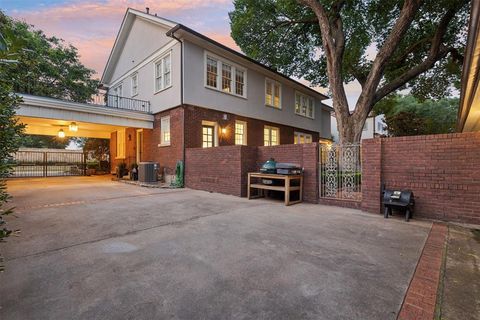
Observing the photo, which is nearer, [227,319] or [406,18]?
[227,319]

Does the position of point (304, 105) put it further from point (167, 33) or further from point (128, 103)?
point (128, 103)

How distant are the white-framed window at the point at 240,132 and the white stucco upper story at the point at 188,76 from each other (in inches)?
23.4

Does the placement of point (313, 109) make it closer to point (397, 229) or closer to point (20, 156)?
point (397, 229)

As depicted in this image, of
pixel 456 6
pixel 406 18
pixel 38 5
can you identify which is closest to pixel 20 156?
pixel 38 5

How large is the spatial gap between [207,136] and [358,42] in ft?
31.8

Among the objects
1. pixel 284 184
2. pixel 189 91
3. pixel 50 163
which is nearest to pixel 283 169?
pixel 284 184

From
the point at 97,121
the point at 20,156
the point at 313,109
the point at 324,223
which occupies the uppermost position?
the point at 313,109

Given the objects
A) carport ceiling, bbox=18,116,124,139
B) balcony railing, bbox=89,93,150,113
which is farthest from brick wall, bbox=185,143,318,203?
carport ceiling, bbox=18,116,124,139

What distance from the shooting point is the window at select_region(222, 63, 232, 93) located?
37.7 feet

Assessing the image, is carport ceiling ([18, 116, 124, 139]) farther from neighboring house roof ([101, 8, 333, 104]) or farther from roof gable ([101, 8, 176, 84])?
neighboring house roof ([101, 8, 333, 104])

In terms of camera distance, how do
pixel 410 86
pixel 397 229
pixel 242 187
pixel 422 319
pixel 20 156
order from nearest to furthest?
1. pixel 422 319
2. pixel 397 229
3. pixel 242 187
4. pixel 410 86
5. pixel 20 156

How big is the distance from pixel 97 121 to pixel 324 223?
10103 millimetres

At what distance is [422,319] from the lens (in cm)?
167

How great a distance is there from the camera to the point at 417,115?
62.8 ft
